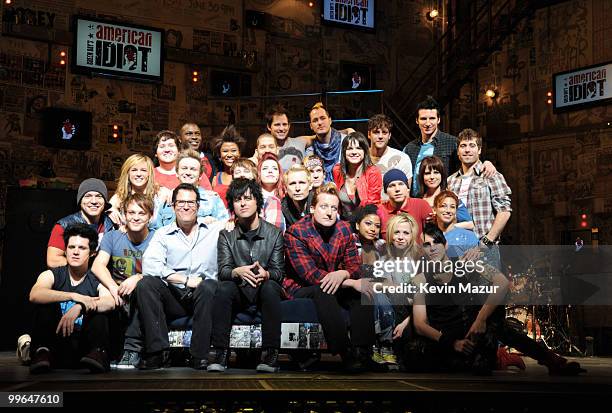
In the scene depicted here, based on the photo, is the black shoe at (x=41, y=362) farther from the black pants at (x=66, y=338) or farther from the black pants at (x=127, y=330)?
the black pants at (x=127, y=330)

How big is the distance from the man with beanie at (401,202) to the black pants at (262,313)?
119cm

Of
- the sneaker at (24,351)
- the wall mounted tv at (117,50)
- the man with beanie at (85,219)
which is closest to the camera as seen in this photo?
the man with beanie at (85,219)

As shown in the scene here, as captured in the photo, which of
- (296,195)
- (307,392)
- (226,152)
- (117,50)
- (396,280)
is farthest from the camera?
(117,50)

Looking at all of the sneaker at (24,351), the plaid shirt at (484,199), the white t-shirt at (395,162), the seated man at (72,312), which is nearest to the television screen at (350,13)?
the white t-shirt at (395,162)

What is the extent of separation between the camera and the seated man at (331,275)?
478 cm

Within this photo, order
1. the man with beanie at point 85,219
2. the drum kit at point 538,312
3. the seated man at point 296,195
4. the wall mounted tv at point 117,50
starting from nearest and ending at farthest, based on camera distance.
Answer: the man with beanie at point 85,219 → the seated man at point 296,195 → the drum kit at point 538,312 → the wall mounted tv at point 117,50

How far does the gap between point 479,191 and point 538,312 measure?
4.14 metres

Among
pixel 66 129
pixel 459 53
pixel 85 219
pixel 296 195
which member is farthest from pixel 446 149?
pixel 459 53

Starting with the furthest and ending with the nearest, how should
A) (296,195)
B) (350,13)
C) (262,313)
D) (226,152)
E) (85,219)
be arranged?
(350,13) → (226,152) → (296,195) → (85,219) → (262,313)

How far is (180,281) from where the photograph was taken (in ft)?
16.2

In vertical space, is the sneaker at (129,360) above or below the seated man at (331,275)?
below

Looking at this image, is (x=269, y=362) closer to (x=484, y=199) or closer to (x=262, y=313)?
(x=262, y=313)

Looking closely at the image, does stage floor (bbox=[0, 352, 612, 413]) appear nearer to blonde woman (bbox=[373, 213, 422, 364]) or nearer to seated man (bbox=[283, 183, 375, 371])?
seated man (bbox=[283, 183, 375, 371])

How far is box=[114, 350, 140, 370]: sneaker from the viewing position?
490 cm
